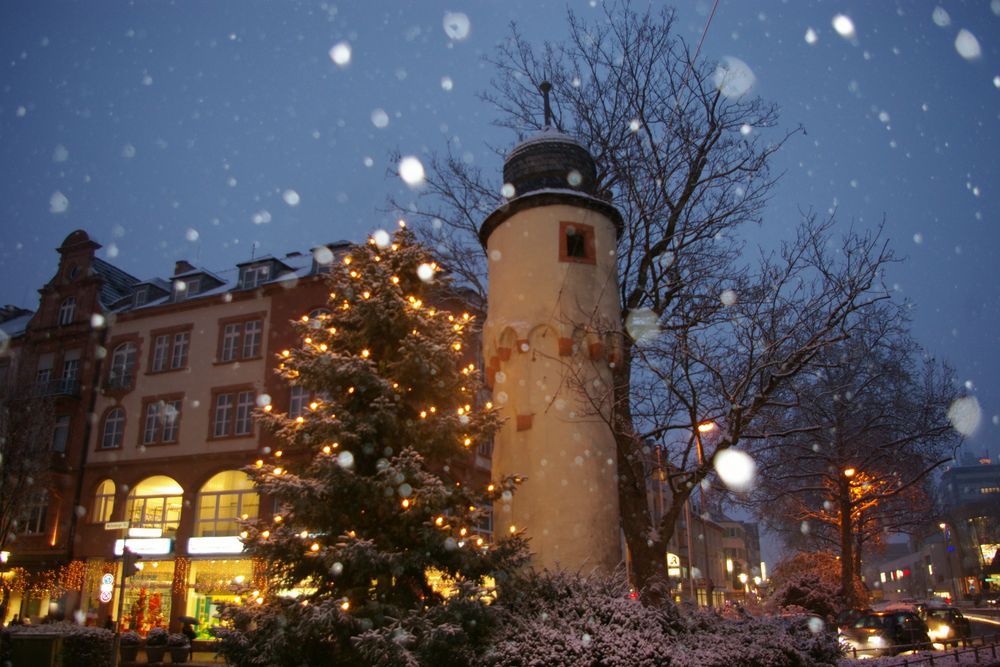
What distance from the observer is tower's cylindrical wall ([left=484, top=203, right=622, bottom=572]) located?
55.8ft

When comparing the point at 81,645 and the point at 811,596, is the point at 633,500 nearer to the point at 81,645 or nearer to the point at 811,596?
the point at 81,645

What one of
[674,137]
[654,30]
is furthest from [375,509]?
[654,30]

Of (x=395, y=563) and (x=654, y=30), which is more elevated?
(x=654, y=30)

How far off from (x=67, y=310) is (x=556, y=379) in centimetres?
3125

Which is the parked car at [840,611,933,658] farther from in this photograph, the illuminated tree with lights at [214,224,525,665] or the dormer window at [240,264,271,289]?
the dormer window at [240,264,271,289]

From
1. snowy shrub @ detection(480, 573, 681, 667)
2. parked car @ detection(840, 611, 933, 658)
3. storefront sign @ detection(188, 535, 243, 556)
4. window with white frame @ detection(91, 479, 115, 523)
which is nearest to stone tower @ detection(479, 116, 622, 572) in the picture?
snowy shrub @ detection(480, 573, 681, 667)

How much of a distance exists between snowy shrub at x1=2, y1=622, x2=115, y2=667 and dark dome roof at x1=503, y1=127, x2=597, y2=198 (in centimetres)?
1402

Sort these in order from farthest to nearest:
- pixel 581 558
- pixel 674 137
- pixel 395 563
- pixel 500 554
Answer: pixel 674 137, pixel 581 558, pixel 500 554, pixel 395 563

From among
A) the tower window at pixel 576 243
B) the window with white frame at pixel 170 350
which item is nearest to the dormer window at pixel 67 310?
the window with white frame at pixel 170 350

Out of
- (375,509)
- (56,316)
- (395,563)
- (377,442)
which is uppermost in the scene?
(56,316)

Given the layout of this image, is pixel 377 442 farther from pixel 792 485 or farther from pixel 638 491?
pixel 792 485

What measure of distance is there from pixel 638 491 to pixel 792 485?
23.0 metres

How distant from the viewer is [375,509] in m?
13.8

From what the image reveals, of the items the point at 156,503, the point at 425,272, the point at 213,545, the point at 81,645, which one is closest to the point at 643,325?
the point at 425,272
